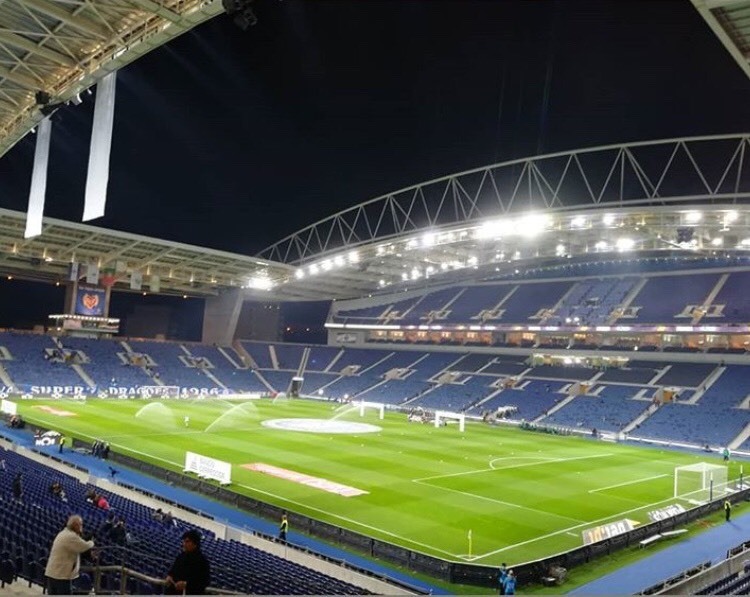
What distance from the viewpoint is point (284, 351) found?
90.2 meters

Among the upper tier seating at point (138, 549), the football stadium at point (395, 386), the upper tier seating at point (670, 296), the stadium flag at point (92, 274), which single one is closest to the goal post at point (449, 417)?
the football stadium at point (395, 386)

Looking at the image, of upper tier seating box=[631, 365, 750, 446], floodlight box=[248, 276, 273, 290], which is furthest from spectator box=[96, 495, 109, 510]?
floodlight box=[248, 276, 273, 290]

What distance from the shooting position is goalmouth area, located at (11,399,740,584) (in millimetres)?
23578

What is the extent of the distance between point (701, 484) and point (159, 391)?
2041 inches

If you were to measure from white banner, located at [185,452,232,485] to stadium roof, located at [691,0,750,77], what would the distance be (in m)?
24.2

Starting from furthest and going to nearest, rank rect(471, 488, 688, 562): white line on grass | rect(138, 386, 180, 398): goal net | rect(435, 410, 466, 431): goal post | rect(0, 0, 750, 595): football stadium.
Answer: rect(138, 386, 180, 398): goal net, rect(435, 410, 466, 431): goal post, rect(471, 488, 688, 562): white line on grass, rect(0, 0, 750, 595): football stadium

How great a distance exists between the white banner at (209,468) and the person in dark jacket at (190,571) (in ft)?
73.2

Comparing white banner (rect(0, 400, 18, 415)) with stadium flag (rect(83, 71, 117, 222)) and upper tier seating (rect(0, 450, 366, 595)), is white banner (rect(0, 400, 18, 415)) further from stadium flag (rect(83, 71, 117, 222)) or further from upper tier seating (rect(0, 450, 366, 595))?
stadium flag (rect(83, 71, 117, 222))

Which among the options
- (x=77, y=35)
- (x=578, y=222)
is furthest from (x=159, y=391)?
(x=77, y=35)

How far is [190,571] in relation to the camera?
6.70m

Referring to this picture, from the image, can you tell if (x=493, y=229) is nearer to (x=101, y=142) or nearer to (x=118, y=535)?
(x=101, y=142)

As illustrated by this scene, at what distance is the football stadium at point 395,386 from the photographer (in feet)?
57.5

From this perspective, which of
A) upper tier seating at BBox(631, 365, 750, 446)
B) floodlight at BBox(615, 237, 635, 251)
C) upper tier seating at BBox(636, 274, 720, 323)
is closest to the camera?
upper tier seating at BBox(631, 365, 750, 446)

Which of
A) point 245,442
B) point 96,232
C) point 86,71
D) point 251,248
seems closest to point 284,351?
point 251,248
